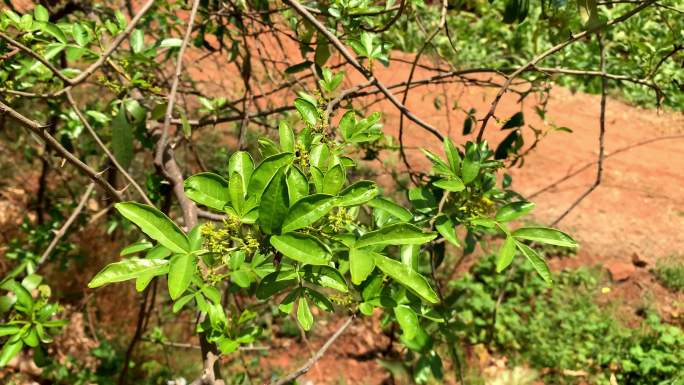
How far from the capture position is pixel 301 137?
0.96m

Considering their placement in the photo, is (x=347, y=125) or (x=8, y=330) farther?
(x=8, y=330)

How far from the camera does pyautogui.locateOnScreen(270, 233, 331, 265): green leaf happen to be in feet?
2.37

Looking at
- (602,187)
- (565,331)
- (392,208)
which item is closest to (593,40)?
(392,208)

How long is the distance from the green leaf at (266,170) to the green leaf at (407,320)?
0.36 metres

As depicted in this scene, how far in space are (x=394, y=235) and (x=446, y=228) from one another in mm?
246

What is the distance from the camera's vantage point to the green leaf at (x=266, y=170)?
2.54ft

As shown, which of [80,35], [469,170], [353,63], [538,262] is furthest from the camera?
[80,35]

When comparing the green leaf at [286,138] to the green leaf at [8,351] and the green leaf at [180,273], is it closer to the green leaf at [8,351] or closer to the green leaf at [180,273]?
the green leaf at [180,273]

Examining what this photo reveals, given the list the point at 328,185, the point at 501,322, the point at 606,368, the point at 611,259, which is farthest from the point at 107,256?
the point at 611,259

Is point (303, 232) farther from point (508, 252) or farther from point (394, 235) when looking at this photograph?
point (508, 252)

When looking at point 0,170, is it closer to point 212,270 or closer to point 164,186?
point 164,186

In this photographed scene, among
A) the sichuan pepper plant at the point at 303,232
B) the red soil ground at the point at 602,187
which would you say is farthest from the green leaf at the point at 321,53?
A: the red soil ground at the point at 602,187

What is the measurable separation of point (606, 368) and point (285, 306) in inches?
125

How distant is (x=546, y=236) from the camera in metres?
0.96
